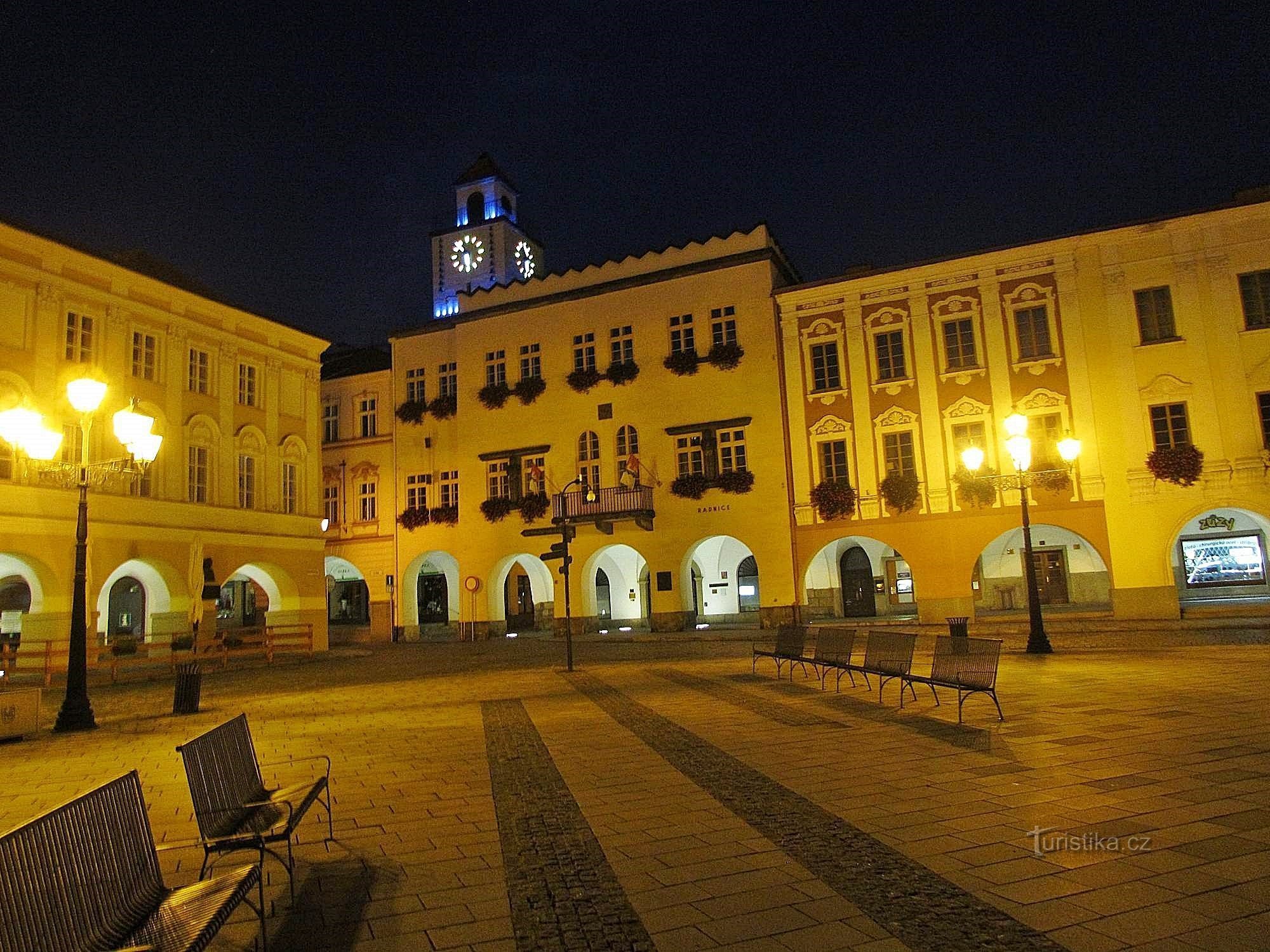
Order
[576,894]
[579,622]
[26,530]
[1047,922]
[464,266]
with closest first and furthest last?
[1047,922] < [576,894] < [26,530] < [579,622] < [464,266]

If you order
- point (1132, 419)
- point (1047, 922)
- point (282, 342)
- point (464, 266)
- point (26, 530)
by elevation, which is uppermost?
point (464, 266)

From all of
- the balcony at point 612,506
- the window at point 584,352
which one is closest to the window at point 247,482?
the balcony at point 612,506

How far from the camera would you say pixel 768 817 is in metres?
6.35

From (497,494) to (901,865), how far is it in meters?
30.5

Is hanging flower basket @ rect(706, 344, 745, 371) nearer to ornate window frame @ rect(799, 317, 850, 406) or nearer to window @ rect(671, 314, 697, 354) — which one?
window @ rect(671, 314, 697, 354)

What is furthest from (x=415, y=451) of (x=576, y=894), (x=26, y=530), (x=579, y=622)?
(x=576, y=894)

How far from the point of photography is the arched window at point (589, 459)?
33.0m

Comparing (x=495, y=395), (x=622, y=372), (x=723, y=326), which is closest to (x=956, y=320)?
(x=723, y=326)

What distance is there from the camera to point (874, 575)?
32.7 meters

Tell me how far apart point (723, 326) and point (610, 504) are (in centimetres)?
769

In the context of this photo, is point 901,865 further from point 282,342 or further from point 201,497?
point 282,342

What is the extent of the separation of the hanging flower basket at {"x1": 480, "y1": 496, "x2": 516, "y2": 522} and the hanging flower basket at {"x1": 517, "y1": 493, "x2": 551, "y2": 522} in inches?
23.6

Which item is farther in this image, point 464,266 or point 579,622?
point 464,266

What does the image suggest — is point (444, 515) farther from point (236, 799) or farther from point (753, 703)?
point (236, 799)
